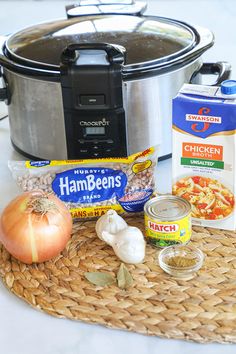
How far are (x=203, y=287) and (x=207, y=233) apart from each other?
0.14 metres

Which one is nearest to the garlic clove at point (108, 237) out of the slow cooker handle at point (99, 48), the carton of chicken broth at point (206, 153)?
the carton of chicken broth at point (206, 153)

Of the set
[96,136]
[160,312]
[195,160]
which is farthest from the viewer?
[96,136]

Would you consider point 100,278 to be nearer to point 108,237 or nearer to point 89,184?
point 108,237

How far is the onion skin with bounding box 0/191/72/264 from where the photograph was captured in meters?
1.00

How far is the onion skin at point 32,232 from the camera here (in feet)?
3.27

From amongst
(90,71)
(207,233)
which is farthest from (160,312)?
(90,71)

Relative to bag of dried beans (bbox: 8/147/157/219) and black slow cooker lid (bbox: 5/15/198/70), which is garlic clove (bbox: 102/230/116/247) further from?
black slow cooker lid (bbox: 5/15/198/70)

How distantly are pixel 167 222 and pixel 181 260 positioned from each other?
0.20 ft

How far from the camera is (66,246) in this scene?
1078mm

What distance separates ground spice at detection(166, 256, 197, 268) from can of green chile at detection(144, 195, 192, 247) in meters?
0.03

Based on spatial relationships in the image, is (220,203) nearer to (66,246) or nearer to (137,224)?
(137,224)

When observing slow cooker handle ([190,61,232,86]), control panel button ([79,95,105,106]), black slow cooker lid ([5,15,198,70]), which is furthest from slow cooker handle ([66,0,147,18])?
control panel button ([79,95,105,106])

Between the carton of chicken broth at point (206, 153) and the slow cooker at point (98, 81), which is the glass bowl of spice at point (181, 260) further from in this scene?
the slow cooker at point (98, 81)

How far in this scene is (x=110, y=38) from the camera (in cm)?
126
